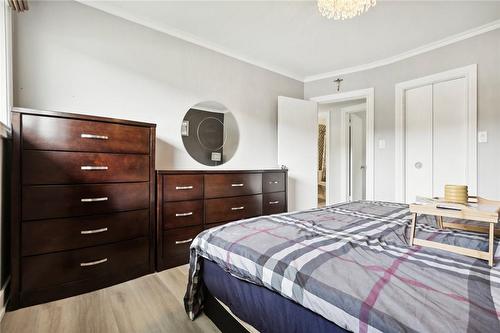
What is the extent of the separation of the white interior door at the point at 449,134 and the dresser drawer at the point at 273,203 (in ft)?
6.03

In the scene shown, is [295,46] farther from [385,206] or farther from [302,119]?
[385,206]

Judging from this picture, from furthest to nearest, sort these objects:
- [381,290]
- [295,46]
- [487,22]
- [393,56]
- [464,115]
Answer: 1. [393,56]
2. [295,46]
3. [464,115]
4. [487,22]
5. [381,290]

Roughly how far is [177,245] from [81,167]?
3.29 ft

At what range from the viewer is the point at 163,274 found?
6.57 ft

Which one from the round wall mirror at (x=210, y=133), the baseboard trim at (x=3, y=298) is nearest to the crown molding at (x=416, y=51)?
the round wall mirror at (x=210, y=133)

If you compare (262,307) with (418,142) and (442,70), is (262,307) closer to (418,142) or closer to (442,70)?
(418,142)

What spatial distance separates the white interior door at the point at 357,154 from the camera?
479 cm

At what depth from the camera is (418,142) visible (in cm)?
298

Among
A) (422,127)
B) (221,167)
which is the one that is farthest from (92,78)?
(422,127)

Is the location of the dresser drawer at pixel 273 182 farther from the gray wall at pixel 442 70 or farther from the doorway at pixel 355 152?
the doorway at pixel 355 152

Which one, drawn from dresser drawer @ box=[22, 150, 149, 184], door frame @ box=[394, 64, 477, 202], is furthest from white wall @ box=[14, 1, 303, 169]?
door frame @ box=[394, 64, 477, 202]

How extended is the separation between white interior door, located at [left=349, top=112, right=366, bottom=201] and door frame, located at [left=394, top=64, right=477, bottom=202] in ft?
5.57

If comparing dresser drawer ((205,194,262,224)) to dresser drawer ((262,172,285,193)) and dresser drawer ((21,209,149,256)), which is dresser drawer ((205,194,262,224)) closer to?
dresser drawer ((262,172,285,193))

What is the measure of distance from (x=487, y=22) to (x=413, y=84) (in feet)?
2.57
